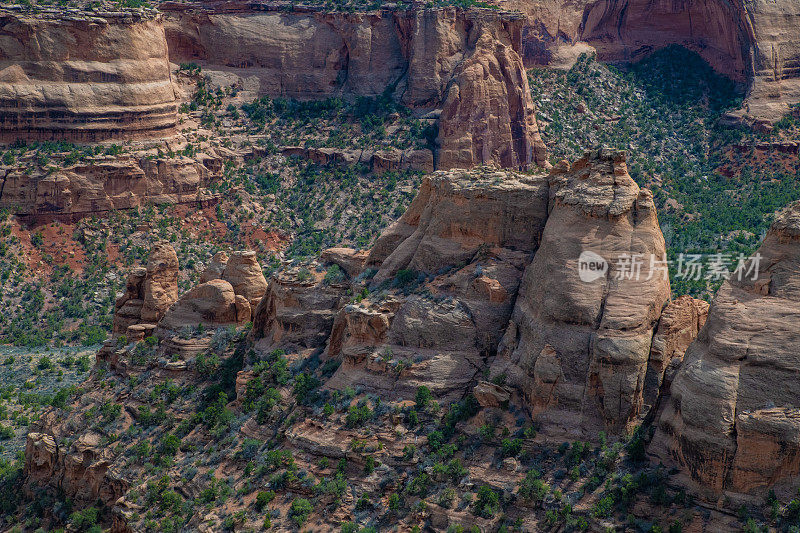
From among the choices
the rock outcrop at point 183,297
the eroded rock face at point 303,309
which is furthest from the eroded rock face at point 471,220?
the rock outcrop at point 183,297

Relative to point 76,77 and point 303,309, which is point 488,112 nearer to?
point 76,77

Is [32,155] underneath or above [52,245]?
above

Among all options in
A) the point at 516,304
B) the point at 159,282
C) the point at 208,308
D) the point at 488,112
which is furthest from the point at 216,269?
the point at 488,112

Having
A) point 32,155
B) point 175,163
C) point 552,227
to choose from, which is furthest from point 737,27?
point 552,227

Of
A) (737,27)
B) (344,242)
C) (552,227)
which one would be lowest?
(344,242)

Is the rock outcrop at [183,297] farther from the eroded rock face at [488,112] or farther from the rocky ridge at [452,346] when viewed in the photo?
the eroded rock face at [488,112]

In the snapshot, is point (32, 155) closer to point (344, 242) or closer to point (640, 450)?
point (344, 242)

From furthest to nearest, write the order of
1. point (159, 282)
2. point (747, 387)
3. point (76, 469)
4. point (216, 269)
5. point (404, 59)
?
point (404, 59)
point (159, 282)
point (216, 269)
point (76, 469)
point (747, 387)
